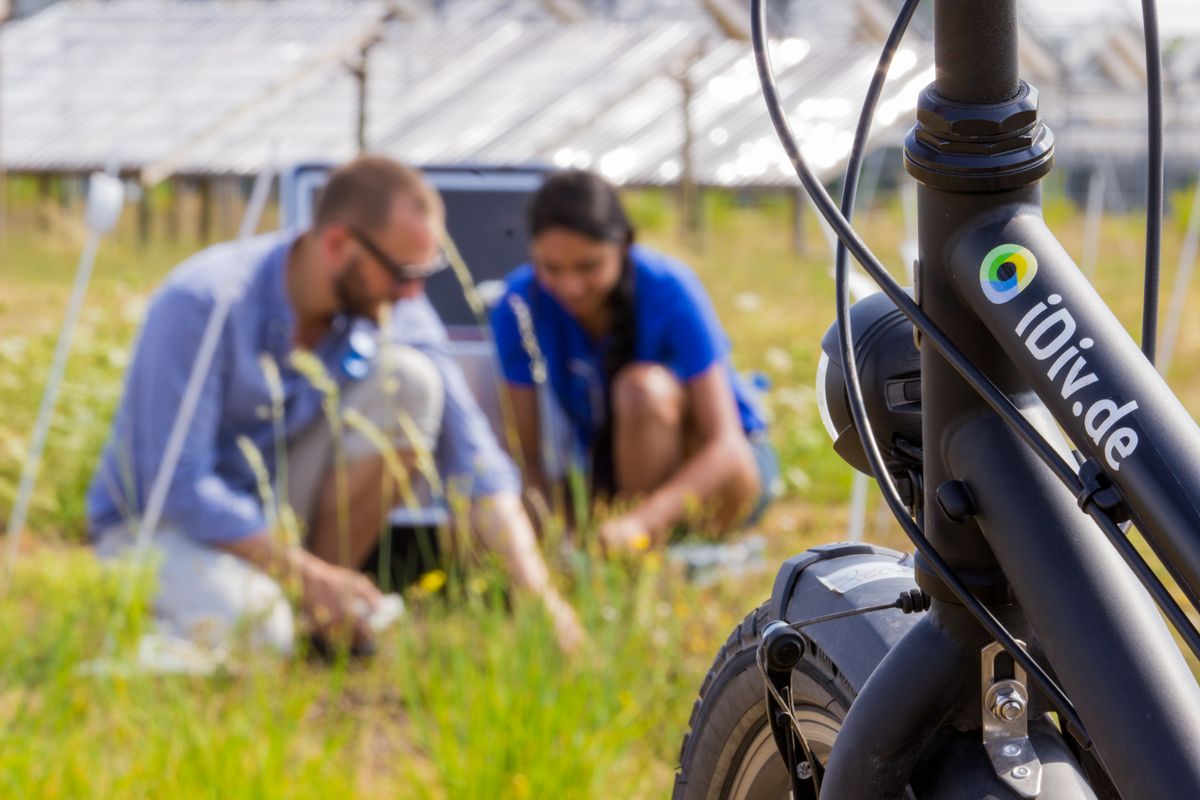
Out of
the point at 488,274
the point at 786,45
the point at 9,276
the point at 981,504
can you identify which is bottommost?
the point at 9,276

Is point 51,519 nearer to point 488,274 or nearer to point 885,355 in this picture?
point 488,274

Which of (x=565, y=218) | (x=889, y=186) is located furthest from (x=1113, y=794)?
(x=889, y=186)

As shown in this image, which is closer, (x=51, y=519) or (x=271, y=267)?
(x=271, y=267)

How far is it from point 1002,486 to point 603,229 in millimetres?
2813

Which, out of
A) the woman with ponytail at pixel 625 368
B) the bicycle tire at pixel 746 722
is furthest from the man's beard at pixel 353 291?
the bicycle tire at pixel 746 722

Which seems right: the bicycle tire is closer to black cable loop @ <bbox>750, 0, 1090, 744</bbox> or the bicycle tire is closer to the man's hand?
black cable loop @ <bbox>750, 0, 1090, 744</bbox>

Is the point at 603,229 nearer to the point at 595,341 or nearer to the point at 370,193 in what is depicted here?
the point at 595,341

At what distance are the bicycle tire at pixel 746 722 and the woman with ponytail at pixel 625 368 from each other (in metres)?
2.27

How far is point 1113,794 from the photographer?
981 mm

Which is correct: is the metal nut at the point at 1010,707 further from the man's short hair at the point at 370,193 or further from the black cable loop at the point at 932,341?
the man's short hair at the point at 370,193

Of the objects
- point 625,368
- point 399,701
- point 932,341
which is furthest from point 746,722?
point 625,368

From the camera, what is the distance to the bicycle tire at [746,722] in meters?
1.10

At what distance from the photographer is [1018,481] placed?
874mm

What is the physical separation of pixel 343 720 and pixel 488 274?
6.92ft
